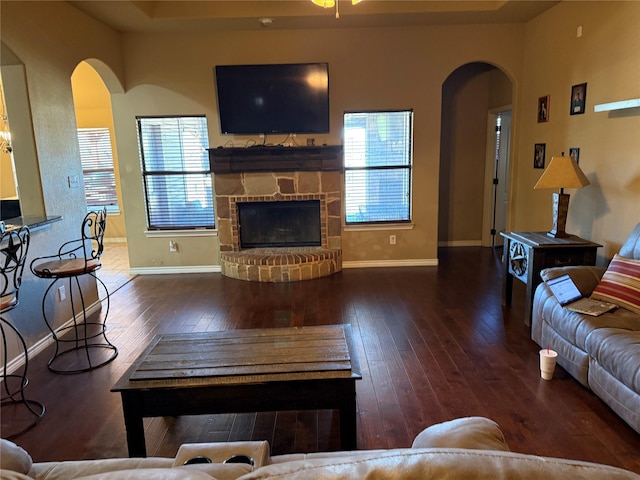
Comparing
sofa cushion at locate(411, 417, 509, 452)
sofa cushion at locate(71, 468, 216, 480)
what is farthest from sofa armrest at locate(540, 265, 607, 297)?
sofa cushion at locate(71, 468, 216, 480)

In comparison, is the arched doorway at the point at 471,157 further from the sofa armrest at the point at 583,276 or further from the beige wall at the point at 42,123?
the beige wall at the point at 42,123

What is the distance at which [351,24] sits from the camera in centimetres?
491

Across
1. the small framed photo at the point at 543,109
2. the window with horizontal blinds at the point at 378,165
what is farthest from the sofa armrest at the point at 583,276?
the window with horizontal blinds at the point at 378,165

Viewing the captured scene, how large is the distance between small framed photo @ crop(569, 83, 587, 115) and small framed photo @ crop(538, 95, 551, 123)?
45 centimetres

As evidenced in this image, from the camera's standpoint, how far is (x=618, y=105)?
129 inches

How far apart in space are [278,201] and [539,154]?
3086 millimetres

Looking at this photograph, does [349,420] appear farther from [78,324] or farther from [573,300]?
[78,324]

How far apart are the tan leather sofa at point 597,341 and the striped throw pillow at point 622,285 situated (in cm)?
6

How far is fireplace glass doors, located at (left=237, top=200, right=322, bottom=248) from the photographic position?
5418 millimetres

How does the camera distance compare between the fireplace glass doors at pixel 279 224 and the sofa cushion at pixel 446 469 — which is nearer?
the sofa cushion at pixel 446 469

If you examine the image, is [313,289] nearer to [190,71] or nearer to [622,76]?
[190,71]

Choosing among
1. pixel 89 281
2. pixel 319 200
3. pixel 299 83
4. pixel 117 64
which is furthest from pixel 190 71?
pixel 89 281

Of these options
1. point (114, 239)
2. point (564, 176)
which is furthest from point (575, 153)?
point (114, 239)

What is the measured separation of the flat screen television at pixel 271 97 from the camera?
5.01 meters
